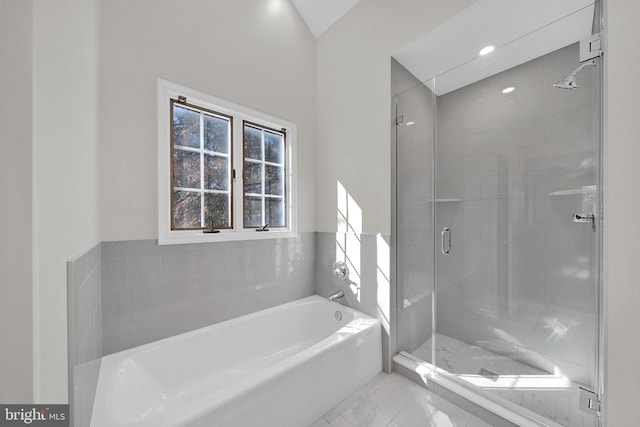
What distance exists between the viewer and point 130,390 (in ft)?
4.42

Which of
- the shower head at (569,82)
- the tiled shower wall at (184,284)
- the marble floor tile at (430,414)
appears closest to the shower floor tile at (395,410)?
the marble floor tile at (430,414)

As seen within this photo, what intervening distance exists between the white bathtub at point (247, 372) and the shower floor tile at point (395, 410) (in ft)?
0.21

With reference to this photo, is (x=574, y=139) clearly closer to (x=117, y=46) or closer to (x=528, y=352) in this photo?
(x=528, y=352)

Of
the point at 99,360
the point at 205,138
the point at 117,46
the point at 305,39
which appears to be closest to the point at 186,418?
the point at 99,360

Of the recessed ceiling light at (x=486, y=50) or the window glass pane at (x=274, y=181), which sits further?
the window glass pane at (x=274, y=181)

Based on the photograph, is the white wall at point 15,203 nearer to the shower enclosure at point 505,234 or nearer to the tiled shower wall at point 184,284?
Result: the tiled shower wall at point 184,284

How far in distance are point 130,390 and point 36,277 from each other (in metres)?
1.13

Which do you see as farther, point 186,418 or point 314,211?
point 314,211

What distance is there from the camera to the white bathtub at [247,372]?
1.10 meters

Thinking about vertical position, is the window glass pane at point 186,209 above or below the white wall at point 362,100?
below

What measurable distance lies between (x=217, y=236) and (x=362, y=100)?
1599 millimetres

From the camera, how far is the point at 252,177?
2117 millimetres

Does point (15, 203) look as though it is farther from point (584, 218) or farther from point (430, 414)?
point (584, 218)

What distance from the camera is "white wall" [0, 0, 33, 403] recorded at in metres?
0.56
